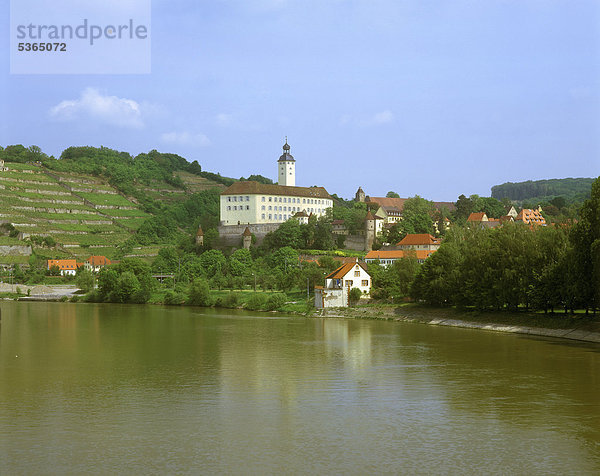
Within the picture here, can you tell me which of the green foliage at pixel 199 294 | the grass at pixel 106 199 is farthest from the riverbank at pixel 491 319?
the grass at pixel 106 199

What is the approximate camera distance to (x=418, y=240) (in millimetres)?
73812

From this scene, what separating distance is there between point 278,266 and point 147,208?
58866 mm

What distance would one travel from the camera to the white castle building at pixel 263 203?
290 ft

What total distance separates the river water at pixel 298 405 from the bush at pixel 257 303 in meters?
19.5

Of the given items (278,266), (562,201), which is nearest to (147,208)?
(278,266)

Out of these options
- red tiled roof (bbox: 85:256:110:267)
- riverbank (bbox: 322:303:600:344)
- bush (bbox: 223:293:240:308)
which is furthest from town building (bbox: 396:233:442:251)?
red tiled roof (bbox: 85:256:110:267)

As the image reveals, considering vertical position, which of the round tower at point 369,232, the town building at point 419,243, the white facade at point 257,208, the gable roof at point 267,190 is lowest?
the town building at point 419,243

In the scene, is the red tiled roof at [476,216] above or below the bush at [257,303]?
above

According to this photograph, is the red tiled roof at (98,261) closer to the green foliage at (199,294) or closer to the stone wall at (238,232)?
the stone wall at (238,232)

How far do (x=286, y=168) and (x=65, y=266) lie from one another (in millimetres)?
34737

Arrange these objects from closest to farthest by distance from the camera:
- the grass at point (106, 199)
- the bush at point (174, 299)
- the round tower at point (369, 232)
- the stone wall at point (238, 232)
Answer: the bush at point (174, 299) < the round tower at point (369, 232) < the stone wall at point (238, 232) < the grass at point (106, 199)

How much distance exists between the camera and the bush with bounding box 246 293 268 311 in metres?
57.4

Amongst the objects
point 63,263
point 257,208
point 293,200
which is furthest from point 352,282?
point 63,263

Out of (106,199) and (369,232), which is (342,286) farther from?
(106,199)
